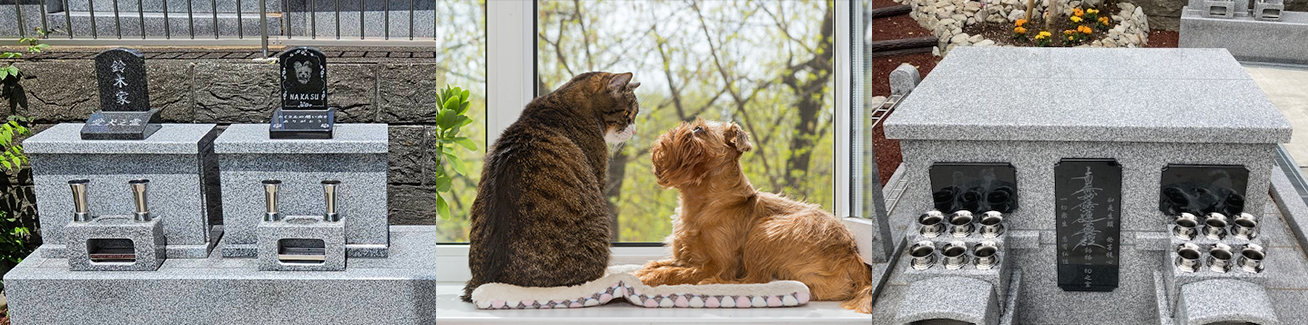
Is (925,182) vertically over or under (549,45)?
under

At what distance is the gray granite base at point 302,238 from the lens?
98.1 inches

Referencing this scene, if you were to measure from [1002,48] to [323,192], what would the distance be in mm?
1515

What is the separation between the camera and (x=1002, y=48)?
7.81 ft

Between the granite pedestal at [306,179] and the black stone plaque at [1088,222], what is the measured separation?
1.43m

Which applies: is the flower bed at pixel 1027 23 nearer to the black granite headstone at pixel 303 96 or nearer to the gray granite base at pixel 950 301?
the gray granite base at pixel 950 301

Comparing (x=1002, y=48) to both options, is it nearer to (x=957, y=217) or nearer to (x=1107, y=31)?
(x=1107, y=31)

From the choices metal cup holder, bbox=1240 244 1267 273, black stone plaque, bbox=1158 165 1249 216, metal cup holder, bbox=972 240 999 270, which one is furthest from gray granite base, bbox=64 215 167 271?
metal cup holder, bbox=1240 244 1267 273

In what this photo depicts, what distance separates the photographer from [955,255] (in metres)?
2.05

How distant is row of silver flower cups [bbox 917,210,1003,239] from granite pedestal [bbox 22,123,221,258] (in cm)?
160

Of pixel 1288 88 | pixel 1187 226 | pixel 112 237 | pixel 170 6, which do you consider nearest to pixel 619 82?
pixel 1187 226

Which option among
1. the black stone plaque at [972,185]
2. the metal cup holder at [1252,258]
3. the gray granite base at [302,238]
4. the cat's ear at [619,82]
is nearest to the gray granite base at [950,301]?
the black stone plaque at [972,185]

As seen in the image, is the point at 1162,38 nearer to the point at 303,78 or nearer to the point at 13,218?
the point at 303,78

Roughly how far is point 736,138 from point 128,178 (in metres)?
1.41

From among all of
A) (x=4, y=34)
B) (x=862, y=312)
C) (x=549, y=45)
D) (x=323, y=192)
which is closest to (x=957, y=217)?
(x=862, y=312)
